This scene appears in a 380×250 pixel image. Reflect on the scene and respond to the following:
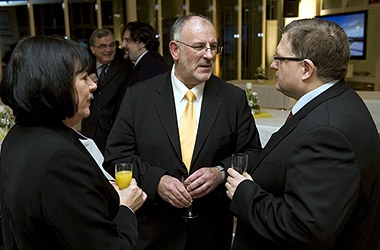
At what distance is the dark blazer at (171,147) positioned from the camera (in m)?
1.84

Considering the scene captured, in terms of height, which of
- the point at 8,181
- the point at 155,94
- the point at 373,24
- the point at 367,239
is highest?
the point at 373,24

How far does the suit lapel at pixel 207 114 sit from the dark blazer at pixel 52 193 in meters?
0.84

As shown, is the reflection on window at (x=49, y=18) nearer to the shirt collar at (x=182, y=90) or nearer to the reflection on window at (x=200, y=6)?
the reflection on window at (x=200, y=6)

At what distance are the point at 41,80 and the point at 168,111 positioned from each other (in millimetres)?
948

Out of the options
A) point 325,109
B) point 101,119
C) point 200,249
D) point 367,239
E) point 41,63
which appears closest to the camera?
point 41,63

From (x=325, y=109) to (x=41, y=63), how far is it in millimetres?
906

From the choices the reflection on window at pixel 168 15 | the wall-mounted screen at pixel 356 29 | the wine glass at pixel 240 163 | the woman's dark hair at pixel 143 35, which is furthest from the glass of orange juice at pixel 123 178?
the wall-mounted screen at pixel 356 29

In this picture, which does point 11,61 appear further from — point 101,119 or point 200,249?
point 101,119

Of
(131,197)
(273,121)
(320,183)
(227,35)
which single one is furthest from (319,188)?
(227,35)

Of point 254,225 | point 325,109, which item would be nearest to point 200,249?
point 254,225

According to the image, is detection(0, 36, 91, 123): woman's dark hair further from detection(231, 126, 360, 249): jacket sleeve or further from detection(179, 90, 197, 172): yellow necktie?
detection(179, 90, 197, 172): yellow necktie

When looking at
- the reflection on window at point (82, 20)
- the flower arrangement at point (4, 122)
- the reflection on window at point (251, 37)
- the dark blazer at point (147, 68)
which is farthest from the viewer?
the reflection on window at point (251, 37)

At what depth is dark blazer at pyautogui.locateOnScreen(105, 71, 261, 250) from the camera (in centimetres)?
184

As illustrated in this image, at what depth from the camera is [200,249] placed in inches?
73.7
